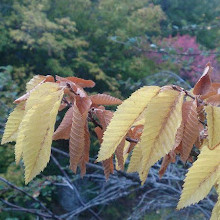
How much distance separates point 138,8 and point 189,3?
61.3 inches

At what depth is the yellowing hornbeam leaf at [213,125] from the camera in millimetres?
335

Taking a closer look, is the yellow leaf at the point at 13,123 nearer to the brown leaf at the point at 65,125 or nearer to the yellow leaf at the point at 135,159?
the brown leaf at the point at 65,125

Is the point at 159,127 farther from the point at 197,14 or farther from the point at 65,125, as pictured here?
the point at 197,14

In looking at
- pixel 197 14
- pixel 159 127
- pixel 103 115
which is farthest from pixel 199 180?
pixel 197 14

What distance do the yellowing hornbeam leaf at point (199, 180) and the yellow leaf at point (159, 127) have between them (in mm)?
33

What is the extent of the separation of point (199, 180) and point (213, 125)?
0.23ft

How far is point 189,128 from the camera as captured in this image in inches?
14.7

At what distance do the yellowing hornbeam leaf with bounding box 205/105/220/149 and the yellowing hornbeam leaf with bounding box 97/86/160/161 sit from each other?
0.06 m

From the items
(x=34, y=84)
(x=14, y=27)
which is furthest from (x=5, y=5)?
(x=34, y=84)

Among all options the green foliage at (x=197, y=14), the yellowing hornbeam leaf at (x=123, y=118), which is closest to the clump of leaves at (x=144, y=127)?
the yellowing hornbeam leaf at (x=123, y=118)

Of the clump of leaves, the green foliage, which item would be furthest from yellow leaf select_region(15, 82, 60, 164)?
the green foliage

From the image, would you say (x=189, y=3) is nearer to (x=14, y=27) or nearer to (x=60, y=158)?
(x=14, y=27)

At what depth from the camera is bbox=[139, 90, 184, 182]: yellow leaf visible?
0.30 meters

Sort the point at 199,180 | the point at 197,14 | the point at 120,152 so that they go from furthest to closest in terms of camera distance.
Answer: the point at 197,14 < the point at 120,152 < the point at 199,180
